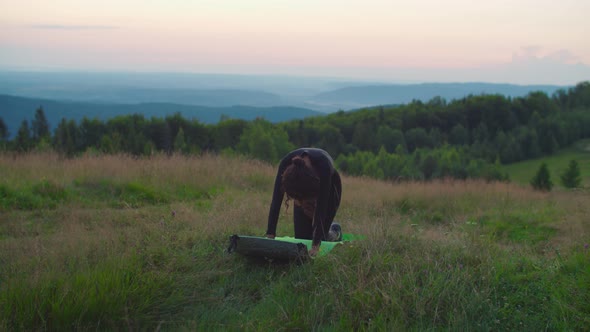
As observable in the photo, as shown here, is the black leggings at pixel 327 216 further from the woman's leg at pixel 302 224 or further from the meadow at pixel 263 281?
the meadow at pixel 263 281

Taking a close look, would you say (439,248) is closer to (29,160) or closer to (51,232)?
(51,232)

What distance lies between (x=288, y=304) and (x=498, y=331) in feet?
5.06

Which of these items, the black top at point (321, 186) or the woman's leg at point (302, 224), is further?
the woman's leg at point (302, 224)

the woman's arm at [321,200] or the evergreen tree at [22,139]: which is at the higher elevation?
the woman's arm at [321,200]

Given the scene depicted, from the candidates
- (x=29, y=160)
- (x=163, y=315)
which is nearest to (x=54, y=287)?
(x=163, y=315)

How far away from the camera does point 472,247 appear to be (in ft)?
13.7

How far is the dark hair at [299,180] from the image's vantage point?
156 inches

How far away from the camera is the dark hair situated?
3.96 meters

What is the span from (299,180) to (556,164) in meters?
80.9

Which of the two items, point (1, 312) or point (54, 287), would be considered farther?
point (54, 287)

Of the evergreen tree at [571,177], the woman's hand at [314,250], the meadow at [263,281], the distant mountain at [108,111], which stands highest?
the woman's hand at [314,250]

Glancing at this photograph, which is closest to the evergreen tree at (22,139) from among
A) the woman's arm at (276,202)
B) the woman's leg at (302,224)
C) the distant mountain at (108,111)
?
the woman's leg at (302,224)

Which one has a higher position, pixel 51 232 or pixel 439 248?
pixel 439 248

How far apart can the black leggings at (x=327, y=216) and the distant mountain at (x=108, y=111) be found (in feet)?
381
